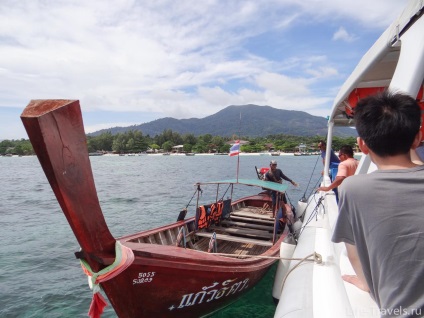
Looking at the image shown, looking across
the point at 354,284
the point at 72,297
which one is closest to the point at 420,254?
the point at 354,284

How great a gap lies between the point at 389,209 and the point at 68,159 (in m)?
2.63

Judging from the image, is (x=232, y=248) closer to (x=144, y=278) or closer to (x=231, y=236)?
(x=231, y=236)

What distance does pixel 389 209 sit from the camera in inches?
56.9

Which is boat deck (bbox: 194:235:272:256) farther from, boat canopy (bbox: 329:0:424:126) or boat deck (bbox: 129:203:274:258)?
boat canopy (bbox: 329:0:424:126)

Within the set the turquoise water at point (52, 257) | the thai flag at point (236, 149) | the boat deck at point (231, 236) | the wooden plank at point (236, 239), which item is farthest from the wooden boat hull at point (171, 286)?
the thai flag at point (236, 149)

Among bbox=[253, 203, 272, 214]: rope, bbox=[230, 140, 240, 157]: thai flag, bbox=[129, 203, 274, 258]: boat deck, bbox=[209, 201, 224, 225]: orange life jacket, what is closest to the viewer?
bbox=[129, 203, 274, 258]: boat deck

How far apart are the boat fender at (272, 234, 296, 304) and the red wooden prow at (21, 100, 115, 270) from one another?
4.52 m

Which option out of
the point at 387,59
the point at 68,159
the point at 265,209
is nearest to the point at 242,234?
the point at 265,209

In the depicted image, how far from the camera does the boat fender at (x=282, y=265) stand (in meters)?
6.56

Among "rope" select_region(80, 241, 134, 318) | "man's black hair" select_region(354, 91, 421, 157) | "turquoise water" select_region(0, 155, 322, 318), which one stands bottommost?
"turquoise water" select_region(0, 155, 322, 318)

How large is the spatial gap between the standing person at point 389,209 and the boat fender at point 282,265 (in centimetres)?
522

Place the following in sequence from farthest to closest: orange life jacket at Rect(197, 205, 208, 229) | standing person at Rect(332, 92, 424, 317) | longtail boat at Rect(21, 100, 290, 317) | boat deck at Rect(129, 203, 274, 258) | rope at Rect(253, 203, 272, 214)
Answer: rope at Rect(253, 203, 272, 214) < orange life jacket at Rect(197, 205, 208, 229) < boat deck at Rect(129, 203, 274, 258) < longtail boat at Rect(21, 100, 290, 317) < standing person at Rect(332, 92, 424, 317)

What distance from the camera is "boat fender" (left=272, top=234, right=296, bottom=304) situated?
6.56 meters

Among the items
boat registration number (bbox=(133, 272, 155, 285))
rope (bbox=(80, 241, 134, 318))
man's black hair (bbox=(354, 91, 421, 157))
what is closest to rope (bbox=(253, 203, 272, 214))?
boat registration number (bbox=(133, 272, 155, 285))
